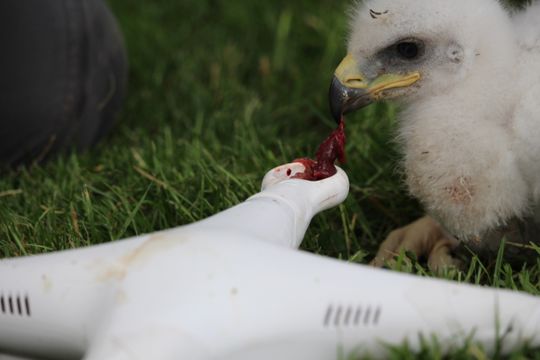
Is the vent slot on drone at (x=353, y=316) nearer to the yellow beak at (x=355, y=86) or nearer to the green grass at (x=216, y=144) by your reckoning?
the green grass at (x=216, y=144)

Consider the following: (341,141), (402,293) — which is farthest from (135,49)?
(402,293)

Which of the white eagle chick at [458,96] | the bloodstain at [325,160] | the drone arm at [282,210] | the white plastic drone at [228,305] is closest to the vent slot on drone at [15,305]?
the white plastic drone at [228,305]

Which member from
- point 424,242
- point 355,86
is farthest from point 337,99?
point 424,242

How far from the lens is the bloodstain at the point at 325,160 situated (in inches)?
86.5

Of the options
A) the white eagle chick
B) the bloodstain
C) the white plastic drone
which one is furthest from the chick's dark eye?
the white plastic drone

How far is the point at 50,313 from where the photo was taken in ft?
5.81

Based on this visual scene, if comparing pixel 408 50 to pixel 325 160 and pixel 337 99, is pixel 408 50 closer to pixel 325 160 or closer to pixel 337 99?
pixel 337 99

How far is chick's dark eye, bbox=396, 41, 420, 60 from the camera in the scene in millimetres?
2465

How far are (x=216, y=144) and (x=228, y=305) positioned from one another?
1.57 meters

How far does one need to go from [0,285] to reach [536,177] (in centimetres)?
122

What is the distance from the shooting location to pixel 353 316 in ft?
5.69

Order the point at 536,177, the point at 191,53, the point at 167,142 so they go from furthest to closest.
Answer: the point at 191,53, the point at 167,142, the point at 536,177

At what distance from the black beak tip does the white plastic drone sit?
2.38 ft

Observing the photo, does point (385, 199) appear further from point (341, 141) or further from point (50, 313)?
point (50, 313)
